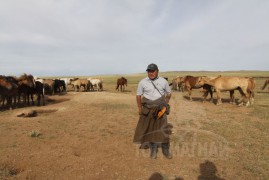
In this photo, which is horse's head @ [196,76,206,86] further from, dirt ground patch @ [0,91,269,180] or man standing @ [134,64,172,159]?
man standing @ [134,64,172,159]

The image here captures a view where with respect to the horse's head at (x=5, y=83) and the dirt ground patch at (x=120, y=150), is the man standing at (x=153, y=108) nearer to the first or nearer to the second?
the dirt ground patch at (x=120, y=150)

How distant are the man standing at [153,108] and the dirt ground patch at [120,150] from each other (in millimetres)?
759

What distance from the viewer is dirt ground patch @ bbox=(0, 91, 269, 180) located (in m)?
5.45

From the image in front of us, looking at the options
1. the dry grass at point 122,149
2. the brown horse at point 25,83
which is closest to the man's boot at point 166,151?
the dry grass at point 122,149

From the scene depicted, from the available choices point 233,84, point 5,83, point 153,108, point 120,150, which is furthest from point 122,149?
point 233,84

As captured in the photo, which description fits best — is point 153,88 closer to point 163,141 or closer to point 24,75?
point 163,141

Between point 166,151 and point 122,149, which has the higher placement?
point 166,151

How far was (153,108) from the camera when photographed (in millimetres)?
5801

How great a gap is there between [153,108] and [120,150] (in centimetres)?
204

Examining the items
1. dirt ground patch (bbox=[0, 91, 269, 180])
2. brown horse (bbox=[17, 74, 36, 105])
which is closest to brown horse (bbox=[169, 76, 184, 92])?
dirt ground patch (bbox=[0, 91, 269, 180])

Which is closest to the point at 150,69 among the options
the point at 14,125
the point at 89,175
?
the point at 89,175

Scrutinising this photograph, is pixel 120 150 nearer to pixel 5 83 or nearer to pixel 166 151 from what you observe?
pixel 166 151

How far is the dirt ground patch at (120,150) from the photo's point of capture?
214 inches

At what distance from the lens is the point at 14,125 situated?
379 inches
